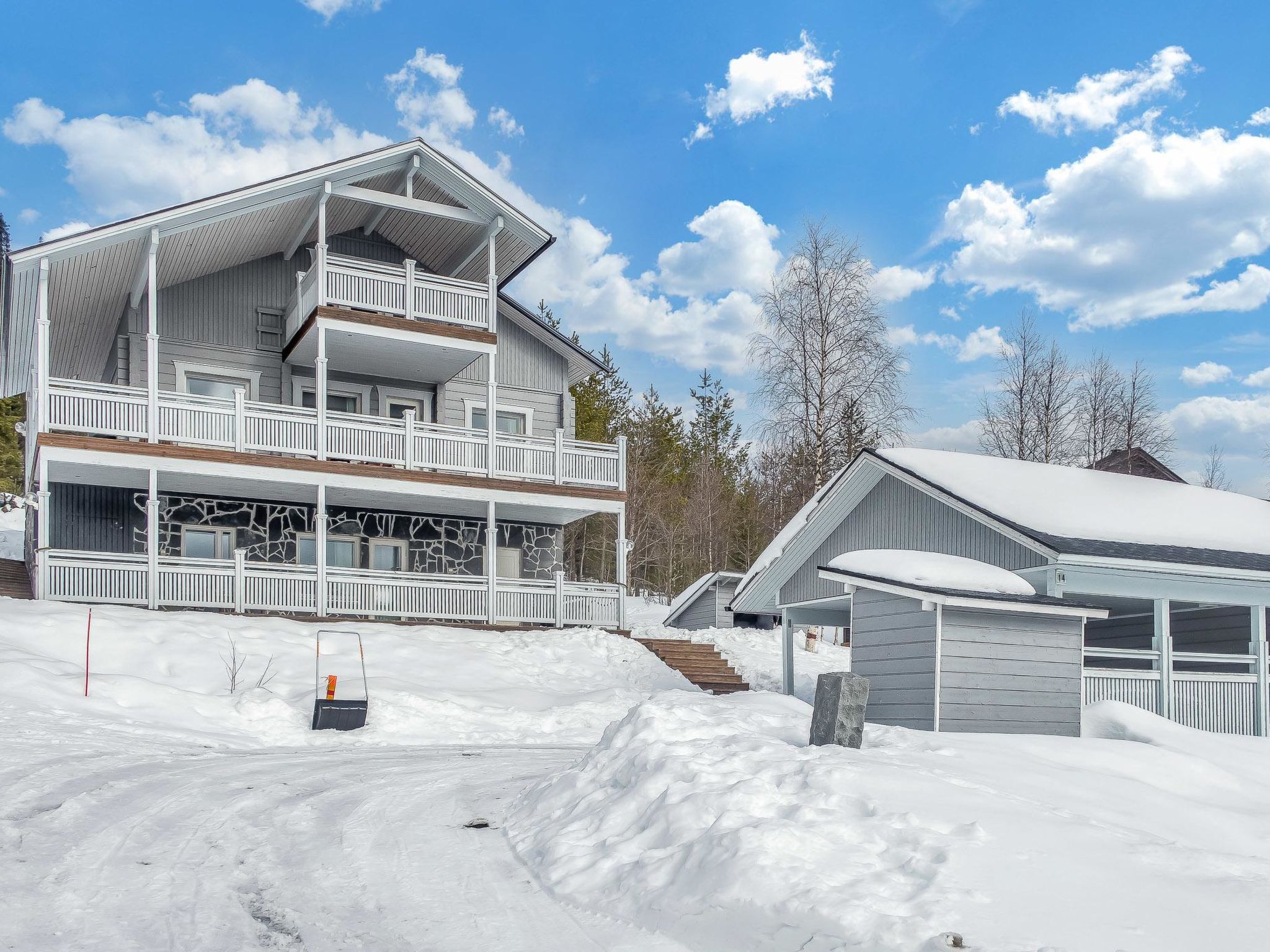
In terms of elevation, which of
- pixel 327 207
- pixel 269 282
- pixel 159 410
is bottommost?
pixel 159 410

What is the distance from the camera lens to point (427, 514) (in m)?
24.4

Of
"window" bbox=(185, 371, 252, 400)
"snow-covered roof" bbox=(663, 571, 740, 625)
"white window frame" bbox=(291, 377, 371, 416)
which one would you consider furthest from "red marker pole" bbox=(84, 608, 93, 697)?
"snow-covered roof" bbox=(663, 571, 740, 625)

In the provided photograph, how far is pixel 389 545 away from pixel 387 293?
5.39m

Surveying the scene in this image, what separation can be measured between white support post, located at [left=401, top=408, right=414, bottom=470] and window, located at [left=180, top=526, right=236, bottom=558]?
3.87m

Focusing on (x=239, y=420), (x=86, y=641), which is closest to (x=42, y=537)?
(x=239, y=420)

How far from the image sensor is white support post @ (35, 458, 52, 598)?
18766 mm

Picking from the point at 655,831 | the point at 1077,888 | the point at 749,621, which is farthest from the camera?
the point at 749,621

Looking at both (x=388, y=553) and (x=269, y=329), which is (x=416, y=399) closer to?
(x=269, y=329)

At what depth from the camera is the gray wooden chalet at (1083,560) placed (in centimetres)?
1459

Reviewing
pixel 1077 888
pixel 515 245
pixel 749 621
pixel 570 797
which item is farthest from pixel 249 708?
pixel 749 621

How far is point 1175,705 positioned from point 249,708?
40.9ft

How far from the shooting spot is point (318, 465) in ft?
69.4

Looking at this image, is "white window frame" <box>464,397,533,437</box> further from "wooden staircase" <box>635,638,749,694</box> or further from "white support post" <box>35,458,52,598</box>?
"white support post" <box>35,458,52,598</box>

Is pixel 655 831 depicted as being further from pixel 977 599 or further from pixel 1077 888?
pixel 977 599
